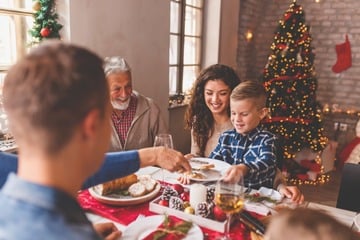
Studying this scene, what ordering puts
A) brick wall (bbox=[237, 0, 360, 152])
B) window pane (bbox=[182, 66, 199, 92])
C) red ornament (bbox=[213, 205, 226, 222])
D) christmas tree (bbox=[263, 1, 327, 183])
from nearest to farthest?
red ornament (bbox=[213, 205, 226, 222]) < christmas tree (bbox=[263, 1, 327, 183]) < window pane (bbox=[182, 66, 199, 92]) < brick wall (bbox=[237, 0, 360, 152])

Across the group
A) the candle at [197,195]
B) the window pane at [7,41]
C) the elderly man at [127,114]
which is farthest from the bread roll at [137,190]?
the window pane at [7,41]

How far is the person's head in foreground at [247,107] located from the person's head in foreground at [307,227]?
3.55ft

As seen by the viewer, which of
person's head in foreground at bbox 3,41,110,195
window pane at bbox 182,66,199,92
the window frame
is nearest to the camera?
person's head in foreground at bbox 3,41,110,195

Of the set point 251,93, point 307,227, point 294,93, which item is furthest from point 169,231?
point 294,93

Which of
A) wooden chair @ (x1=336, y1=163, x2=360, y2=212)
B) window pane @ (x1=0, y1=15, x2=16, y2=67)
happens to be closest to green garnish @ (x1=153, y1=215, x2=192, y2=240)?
wooden chair @ (x1=336, y1=163, x2=360, y2=212)

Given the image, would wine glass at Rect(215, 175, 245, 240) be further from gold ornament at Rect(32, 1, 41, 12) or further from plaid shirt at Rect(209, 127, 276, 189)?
gold ornament at Rect(32, 1, 41, 12)

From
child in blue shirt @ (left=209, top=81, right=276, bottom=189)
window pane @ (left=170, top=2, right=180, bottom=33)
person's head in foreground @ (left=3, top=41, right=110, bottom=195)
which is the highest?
window pane @ (left=170, top=2, right=180, bottom=33)

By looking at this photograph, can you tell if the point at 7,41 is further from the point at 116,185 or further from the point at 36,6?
the point at 116,185

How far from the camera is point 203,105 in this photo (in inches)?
94.0

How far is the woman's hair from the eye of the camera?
228cm

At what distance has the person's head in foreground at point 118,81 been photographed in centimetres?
214

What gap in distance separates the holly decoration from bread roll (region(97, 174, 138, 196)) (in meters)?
1.42

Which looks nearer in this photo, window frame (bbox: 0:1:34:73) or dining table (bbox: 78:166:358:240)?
dining table (bbox: 78:166:358:240)

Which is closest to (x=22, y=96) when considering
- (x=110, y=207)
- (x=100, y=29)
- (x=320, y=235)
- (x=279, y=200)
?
(x=320, y=235)
